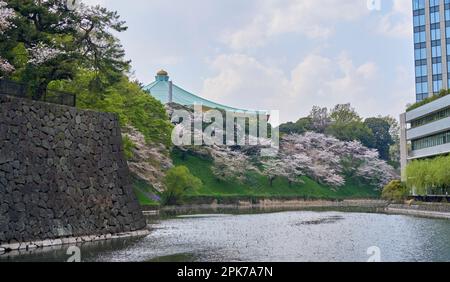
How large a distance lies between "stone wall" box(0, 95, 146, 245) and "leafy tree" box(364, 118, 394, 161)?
2752 inches

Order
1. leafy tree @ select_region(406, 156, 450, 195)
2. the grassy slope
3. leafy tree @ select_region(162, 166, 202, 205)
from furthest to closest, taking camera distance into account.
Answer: the grassy slope < leafy tree @ select_region(162, 166, 202, 205) < leafy tree @ select_region(406, 156, 450, 195)

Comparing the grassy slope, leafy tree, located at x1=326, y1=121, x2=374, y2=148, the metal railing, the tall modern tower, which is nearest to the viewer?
the metal railing

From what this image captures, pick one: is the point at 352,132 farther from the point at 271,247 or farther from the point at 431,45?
the point at 271,247

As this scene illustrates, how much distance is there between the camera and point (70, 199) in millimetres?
18297

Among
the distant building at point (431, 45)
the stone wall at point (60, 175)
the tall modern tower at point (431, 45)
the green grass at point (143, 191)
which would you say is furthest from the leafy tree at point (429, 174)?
the tall modern tower at point (431, 45)

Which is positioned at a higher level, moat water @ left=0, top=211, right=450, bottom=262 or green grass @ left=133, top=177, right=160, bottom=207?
green grass @ left=133, top=177, right=160, bottom=207

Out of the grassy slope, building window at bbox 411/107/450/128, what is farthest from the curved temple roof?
building window at bbox 411/107/450/128

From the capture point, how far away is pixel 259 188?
6419 cm

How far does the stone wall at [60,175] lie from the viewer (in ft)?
53.3

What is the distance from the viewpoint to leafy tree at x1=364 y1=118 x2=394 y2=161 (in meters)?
86.3

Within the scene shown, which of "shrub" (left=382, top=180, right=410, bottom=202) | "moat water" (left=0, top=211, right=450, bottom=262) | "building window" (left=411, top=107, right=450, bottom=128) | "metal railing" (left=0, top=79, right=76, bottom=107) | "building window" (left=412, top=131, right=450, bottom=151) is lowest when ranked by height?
"moat water" (left=0, top=211, right=450, bottom=262)

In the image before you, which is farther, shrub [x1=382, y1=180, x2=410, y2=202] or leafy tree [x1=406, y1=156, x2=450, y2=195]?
shrub [x1=382, y1=180, x2=410, y2=202]

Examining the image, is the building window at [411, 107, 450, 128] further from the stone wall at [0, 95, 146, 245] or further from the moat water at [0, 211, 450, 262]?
the stone wall at [0, 95, 146, 245]

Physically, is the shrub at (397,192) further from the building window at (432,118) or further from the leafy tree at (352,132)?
the leafy tree at (352,132)
